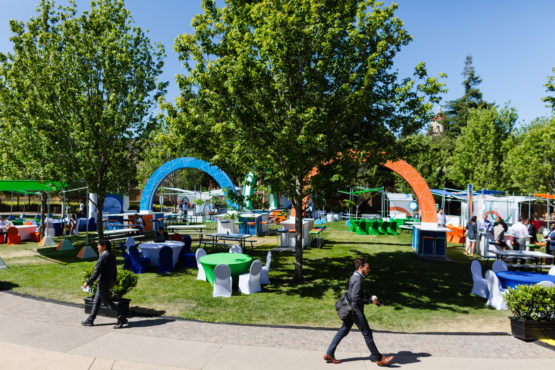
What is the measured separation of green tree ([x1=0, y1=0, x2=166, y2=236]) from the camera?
14250 millimetres

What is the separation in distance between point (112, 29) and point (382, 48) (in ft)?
37.6

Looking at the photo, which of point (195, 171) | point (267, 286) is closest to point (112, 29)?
point (267, 286)

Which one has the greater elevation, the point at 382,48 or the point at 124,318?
the point at 382,48

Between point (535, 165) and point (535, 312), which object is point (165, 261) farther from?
point (535, 165)

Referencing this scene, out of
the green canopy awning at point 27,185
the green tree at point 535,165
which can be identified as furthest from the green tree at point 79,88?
the green tree at point 535,165

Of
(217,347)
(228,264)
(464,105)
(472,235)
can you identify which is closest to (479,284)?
(228,264)

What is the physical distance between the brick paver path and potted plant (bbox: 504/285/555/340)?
27 centimetres

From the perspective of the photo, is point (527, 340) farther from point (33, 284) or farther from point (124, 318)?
point (33, 284)

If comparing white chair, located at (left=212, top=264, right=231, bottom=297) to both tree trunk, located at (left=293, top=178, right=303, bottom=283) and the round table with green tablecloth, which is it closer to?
the round table with green tablecloth

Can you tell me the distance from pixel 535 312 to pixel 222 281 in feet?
22.8

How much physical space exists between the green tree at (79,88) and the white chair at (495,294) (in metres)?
14.0

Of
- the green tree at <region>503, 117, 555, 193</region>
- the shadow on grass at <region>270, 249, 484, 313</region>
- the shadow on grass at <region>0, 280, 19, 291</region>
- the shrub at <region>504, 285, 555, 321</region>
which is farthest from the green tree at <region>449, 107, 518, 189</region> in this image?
the shadow on grass at <region>0, 280, 19, 291</region>

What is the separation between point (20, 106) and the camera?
50.8ft

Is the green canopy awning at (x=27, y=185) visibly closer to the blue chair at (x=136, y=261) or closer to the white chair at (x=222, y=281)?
the blue chair at (x=136, y=261)
